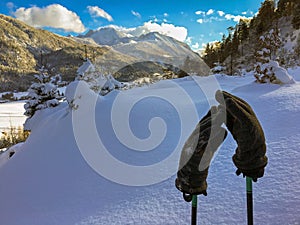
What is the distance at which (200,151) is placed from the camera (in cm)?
61

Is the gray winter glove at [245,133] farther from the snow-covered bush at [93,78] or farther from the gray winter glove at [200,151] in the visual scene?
the snow-covered bush at [93,78]

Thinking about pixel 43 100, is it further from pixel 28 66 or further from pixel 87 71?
pixel 28 66

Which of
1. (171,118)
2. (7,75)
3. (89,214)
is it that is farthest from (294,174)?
(7,75)

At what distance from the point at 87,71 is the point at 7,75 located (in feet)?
170

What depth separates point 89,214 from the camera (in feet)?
4.56

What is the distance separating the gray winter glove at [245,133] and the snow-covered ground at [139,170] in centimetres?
55

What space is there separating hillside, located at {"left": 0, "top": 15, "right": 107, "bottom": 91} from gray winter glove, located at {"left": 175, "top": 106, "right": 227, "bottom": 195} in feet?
116

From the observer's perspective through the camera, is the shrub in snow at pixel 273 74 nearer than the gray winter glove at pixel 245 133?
No

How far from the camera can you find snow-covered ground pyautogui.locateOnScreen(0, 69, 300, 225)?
46.5 inches

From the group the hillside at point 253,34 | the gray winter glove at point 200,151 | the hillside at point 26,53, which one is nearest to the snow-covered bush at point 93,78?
the gray winter glove at point 200,151

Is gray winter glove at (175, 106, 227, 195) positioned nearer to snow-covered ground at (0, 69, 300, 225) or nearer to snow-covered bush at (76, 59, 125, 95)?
snow-covered ground at (0, 69, 300, 225)

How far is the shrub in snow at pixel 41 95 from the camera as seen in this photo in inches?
203

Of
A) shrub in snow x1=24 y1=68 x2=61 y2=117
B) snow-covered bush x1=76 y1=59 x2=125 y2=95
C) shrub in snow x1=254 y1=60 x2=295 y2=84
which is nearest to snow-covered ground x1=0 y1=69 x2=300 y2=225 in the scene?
shrub in snow x1=254 y1=60 x2=295 y2=84

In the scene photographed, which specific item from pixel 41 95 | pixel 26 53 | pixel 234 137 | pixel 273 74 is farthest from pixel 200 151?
pixel 26 53
